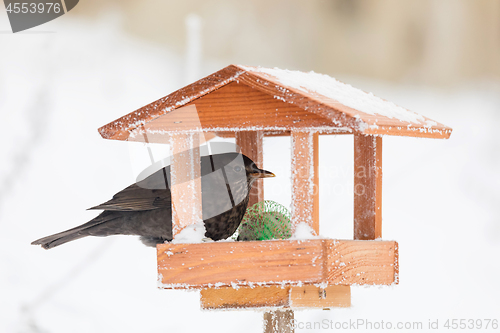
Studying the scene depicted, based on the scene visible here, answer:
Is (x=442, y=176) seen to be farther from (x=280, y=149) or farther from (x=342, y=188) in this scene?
(x=280, y=149)

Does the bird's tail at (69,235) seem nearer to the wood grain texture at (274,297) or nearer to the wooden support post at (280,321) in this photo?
the wood grain texture at (274,297)

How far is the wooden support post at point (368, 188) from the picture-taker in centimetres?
262

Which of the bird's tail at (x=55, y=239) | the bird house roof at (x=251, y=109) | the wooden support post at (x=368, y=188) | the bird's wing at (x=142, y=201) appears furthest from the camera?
the bird's tail at (x=55, y=239)

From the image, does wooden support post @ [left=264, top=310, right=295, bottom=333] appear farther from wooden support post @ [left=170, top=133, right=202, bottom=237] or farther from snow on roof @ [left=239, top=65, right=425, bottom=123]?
snow on roof @ [left=239, top=65, right=425, bottom=123]

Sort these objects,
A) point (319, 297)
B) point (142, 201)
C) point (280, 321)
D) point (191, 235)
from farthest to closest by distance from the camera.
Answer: point (142, 201) < point (280, 321) < point (319, 297) < point (191, 235)

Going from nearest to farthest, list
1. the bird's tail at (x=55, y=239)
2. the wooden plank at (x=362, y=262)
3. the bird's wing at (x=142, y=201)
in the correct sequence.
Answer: the wooden plank at (x=362, y=262) < the bird's wing at (x=142, y=201) < the bird's tail at (x=55, y=239)

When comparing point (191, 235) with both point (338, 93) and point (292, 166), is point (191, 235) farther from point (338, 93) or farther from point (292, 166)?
point (338, 93)

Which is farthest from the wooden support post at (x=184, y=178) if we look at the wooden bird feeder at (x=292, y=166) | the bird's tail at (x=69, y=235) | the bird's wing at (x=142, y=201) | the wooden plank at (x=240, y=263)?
the bird's tail at (x=69, y=235)

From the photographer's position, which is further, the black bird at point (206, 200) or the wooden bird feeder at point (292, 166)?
the black bird at point (206, 200)

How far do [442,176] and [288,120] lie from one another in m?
3.00

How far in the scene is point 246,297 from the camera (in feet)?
7.91

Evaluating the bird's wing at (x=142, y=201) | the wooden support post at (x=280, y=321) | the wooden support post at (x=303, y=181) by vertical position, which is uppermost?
the wooden support post at (x=303, y=181)

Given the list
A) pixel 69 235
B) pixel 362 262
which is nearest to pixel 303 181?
pixel 362 262

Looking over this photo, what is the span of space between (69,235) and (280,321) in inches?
51.8
